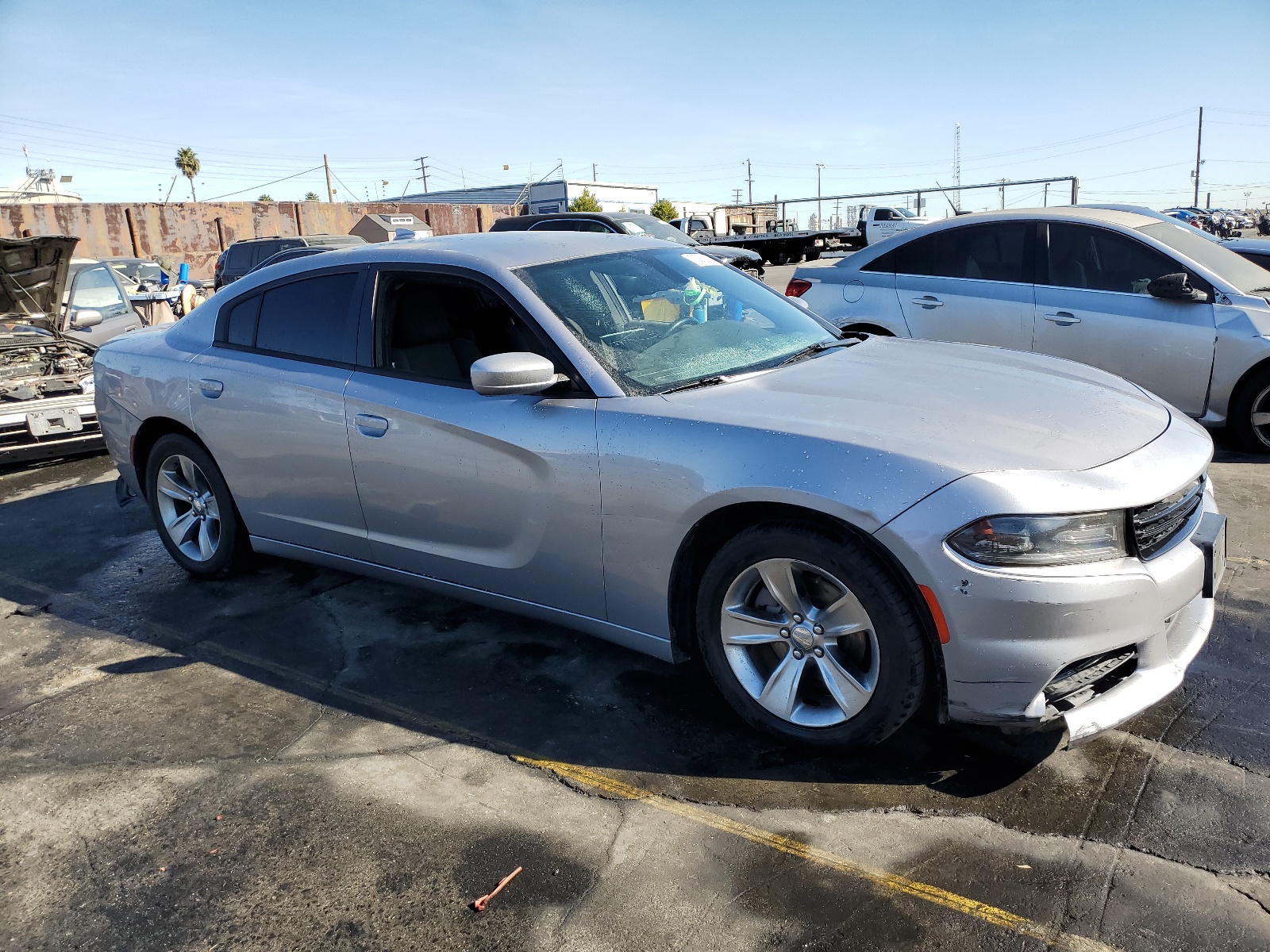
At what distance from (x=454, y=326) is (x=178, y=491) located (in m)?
2.08

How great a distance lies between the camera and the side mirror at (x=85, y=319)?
27.0 feet

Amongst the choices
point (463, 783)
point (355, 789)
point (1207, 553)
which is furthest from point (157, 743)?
point (1207, 553)

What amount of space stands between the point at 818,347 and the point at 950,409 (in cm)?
100

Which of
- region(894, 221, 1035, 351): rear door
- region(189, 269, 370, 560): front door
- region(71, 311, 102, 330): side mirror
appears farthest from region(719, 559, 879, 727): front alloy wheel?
region(71, 311, 102, 330): side mirror

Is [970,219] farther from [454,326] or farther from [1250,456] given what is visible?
[454,326]

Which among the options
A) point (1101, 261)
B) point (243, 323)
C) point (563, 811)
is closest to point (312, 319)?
point (243, 323)

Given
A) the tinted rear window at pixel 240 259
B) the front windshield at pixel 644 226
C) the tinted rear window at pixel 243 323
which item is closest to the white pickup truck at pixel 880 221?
the front windshield at pixel 644 226

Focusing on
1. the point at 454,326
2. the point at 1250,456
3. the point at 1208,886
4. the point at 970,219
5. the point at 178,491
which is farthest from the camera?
the point at 970,219

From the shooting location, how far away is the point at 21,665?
4121mm

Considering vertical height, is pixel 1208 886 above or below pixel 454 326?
below

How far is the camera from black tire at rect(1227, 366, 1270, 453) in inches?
243

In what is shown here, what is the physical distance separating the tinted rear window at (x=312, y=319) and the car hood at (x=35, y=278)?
502 cm

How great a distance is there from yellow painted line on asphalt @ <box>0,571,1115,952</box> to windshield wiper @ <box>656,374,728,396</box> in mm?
1299

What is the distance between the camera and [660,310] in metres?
3.78
